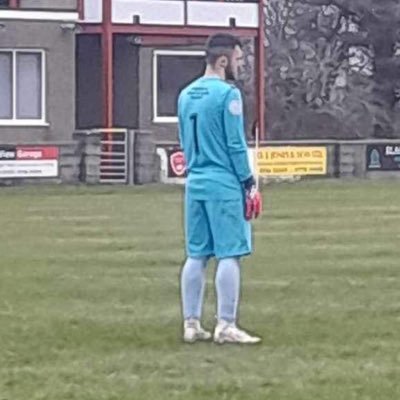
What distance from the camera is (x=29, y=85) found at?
134 feet

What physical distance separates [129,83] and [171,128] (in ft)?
5.16

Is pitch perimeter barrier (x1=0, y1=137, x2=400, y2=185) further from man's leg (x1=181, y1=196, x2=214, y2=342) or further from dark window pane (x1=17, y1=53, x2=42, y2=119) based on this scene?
man's leg (x1=181, y1=196, x2=214, y2=342)

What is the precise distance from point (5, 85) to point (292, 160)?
7.25 meters

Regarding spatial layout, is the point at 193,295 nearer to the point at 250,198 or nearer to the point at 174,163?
the point at 250,198

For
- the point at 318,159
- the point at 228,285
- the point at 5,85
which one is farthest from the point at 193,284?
the point at 5,85

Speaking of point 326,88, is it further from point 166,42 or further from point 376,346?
point 376,346

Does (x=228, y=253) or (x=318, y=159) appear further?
(x=318, y=159)

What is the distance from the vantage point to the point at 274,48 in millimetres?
58781

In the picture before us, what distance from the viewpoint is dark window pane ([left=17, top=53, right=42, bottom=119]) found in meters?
40.6

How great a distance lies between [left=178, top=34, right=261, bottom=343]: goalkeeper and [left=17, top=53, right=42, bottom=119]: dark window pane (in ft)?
99.4

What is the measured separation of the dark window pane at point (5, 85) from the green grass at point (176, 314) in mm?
16846

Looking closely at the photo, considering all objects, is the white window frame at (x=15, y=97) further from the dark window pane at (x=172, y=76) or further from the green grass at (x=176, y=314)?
the green grass at (x=176, y=314)

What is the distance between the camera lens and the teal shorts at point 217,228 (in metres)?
10.4

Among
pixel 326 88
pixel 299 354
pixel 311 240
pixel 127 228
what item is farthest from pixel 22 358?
pixel 326 88
